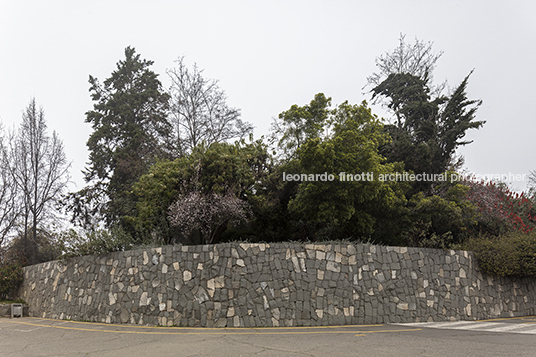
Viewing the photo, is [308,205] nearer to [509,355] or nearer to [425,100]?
[509,355]

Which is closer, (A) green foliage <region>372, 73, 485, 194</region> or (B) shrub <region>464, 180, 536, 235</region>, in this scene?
(B) shrub <region>464, 180, 536, 235</region>

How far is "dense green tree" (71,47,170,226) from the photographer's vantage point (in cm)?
2330

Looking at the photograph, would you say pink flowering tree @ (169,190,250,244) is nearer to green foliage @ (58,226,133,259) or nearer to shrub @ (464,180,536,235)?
green foliage @ (58,226,133,259)

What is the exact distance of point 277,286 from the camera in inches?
470

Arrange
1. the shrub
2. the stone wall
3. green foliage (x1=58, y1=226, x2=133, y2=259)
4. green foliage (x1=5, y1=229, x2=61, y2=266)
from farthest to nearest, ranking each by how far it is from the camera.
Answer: green foliage (x1=5, y1=229, x2=61, y2=266) < the shrub < green foliage (x1=58, y1=226, x2=133, y2=259) < the stone wall

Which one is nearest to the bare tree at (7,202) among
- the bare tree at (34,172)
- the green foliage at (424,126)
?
the bare tree at (34,172)

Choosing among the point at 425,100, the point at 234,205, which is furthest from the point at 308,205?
the point at 425,100

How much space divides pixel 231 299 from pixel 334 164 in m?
6.49

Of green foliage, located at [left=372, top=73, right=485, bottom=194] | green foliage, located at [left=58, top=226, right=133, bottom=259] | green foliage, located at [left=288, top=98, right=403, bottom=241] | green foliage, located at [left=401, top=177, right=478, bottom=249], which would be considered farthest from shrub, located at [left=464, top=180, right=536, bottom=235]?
green foliage, located at [left=58, top=226, right=133, bottom=259]

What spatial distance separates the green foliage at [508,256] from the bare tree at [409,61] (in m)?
13.9

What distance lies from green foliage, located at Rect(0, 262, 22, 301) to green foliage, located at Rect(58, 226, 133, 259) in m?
6.66

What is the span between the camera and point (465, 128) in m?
21.1

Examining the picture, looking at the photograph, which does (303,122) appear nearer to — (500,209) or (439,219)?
(439,219)

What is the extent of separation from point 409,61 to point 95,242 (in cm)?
2339
